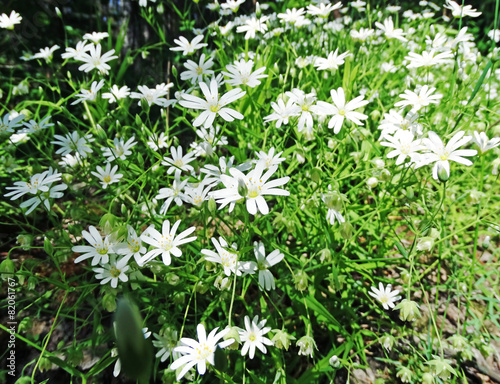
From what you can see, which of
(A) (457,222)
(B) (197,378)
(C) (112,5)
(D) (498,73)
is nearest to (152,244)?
(B) (197,378)

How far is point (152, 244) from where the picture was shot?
1112 mm

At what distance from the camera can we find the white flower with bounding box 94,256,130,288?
1.11 meters

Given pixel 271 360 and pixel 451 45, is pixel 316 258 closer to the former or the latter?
pixel 271 360

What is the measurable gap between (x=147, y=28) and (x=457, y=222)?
2621mm

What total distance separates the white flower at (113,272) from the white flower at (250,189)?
37cm

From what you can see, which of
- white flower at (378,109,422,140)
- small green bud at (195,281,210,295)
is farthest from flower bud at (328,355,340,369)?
white flower at (378,109,422,140)

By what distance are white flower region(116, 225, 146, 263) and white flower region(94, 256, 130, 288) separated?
0.02m

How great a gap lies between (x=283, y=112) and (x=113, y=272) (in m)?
0.82

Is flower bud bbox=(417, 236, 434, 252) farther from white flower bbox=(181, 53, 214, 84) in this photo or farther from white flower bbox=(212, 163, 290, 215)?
white flower bbox=(181, 53, 214, 84)

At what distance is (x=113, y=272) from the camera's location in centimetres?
115

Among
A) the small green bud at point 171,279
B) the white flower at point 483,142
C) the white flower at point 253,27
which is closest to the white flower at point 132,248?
the small green bud at point 171,279

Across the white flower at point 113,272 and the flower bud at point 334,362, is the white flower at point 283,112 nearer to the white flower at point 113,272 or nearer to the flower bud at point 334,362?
the white flower at point 113,272

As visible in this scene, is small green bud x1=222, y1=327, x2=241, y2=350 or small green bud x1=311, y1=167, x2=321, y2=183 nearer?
small green bud x1=222, y1=327, x2=241, y2=350

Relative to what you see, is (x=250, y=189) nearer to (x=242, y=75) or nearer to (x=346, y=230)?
(x=346, y=230)
